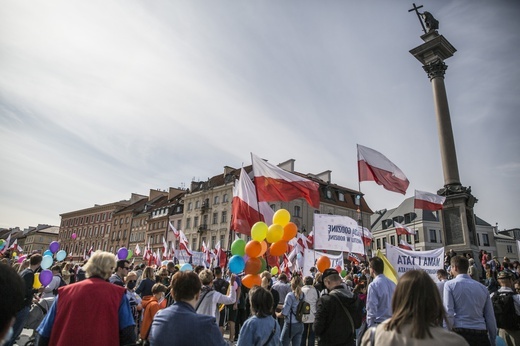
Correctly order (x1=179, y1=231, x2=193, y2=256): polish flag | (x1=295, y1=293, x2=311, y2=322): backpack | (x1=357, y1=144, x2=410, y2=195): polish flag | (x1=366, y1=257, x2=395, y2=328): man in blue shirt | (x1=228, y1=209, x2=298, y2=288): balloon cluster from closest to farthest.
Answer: (x1=366, y1=257, x2=395, y2=328): man in blue shirt → (x1=295, y1=293, x2=311, y2=322): backpack → (x1=228, y1=209, x2=298, y2=288): balloon cluster → (x1=357, y1=144, x2=410, y2=195): polish flag → (x1=179, y1=231, x2=193, y2=256): polish flag

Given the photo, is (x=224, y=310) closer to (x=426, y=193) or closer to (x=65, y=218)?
(x=426, y=193)

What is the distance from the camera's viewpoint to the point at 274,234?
8281 millimetres

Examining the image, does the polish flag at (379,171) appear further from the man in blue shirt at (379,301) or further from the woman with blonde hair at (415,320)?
the woman with blonde hair at (415,320)

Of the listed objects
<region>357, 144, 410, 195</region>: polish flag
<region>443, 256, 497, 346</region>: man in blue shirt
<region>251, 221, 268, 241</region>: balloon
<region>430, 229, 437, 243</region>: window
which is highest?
<region>430, 229, 437, 243</region>: window

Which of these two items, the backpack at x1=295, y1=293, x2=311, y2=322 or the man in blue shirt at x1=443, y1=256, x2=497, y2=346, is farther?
the backpack at x1=295, y1=293, x2=311, y2=322

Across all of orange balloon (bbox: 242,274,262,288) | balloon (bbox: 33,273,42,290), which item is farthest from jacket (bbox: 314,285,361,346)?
balloon (bbox: 33,273,42,290)

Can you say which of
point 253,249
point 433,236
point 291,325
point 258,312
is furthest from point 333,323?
point 433,236

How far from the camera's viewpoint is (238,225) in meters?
9.64

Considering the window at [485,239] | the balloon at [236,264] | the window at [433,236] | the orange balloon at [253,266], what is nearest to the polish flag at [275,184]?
the orange balloon at [253,266]

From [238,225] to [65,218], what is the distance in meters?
86.8

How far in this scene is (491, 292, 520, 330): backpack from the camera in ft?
20.1

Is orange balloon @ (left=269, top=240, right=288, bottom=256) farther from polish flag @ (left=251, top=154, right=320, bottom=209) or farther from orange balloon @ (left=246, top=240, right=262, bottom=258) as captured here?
polish flag @ (left=251, top=154, right=320, bottom=209)

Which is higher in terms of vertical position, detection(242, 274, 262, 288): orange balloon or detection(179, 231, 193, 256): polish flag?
detection(179, 231, 193, 256): polish flag

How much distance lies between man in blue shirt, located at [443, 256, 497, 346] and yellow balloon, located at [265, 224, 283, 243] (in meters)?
4.01
